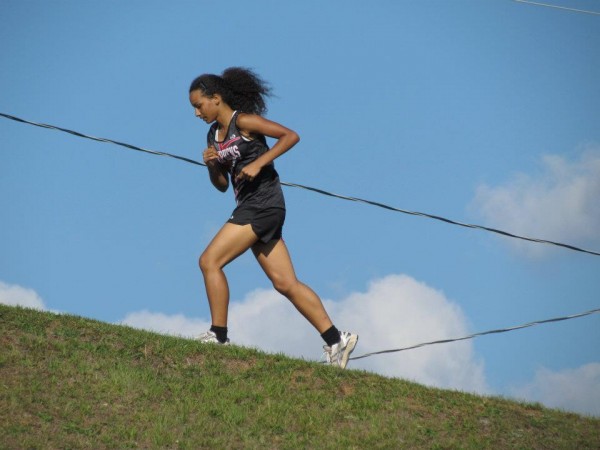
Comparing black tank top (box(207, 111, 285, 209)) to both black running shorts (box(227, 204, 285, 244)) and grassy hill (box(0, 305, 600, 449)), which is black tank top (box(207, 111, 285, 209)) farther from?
grassy hill (box(0, 305, 600, 449))

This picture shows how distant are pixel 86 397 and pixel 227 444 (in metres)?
1.17

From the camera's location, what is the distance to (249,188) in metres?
8.61

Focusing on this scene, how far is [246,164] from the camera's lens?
860 centimetres

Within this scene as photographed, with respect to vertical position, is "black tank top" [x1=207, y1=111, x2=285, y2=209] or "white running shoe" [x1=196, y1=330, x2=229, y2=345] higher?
"black tank top" [x1=207, y1=111, x2=285, y2=209]

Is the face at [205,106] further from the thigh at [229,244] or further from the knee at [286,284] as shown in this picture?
the knee at [286,284]

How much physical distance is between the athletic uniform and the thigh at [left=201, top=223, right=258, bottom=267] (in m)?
0.06

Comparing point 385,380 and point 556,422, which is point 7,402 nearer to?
point 385,380

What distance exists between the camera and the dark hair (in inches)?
345

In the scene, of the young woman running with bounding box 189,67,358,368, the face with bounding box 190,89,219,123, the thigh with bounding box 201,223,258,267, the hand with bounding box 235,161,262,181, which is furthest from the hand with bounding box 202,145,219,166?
the thigh with bounding box 201,223,258,267

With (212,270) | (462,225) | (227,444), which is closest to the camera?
(227,444)

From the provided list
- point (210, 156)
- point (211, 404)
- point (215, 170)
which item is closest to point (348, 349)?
point (211, 404)

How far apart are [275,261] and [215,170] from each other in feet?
3.05

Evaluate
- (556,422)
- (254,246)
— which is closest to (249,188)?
(254,246)

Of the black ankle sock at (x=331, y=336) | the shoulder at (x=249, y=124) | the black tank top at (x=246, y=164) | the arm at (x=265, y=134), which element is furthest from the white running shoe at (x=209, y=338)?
the shoulder at (x=249, y=124)
